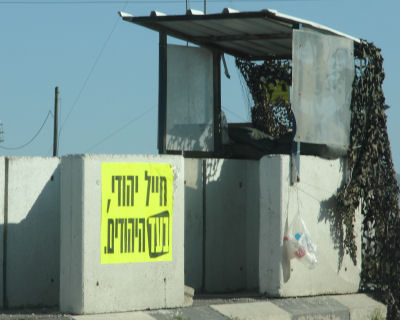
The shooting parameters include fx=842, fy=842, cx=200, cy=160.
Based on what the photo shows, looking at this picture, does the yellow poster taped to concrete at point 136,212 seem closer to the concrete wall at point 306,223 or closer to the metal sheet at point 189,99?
the concrete wall at point 306,223

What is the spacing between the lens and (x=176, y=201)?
29.3ft

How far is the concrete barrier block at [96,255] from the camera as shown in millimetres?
8211

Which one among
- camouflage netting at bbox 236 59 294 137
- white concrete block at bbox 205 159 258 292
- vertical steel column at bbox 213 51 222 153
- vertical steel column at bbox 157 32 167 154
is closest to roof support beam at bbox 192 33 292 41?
vertical steel column at bbox 213 51 222 153

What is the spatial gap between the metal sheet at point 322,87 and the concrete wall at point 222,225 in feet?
3.22

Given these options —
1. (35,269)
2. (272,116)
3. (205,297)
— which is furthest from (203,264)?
(272,116)

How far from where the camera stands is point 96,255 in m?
8.27

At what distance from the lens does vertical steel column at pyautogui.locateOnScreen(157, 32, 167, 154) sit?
37.9 feet

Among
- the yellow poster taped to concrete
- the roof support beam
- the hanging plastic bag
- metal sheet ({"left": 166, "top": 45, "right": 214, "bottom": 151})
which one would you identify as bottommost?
the hanging plastic bag

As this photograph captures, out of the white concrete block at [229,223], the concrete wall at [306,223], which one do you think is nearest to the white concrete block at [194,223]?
the white concrete block at [229,223]

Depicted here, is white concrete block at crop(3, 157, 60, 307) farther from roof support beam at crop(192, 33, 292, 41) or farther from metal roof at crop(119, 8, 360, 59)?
roof support beam at crop(192, 33, 292, 41)

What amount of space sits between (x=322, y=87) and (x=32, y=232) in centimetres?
403

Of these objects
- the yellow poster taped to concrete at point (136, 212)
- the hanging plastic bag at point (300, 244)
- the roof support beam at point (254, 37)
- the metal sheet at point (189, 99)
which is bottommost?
the hanging plastic bag at point (300, 244)

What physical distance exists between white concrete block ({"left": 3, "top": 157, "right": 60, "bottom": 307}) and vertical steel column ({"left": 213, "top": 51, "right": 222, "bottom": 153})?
3276mm

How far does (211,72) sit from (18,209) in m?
4.19
